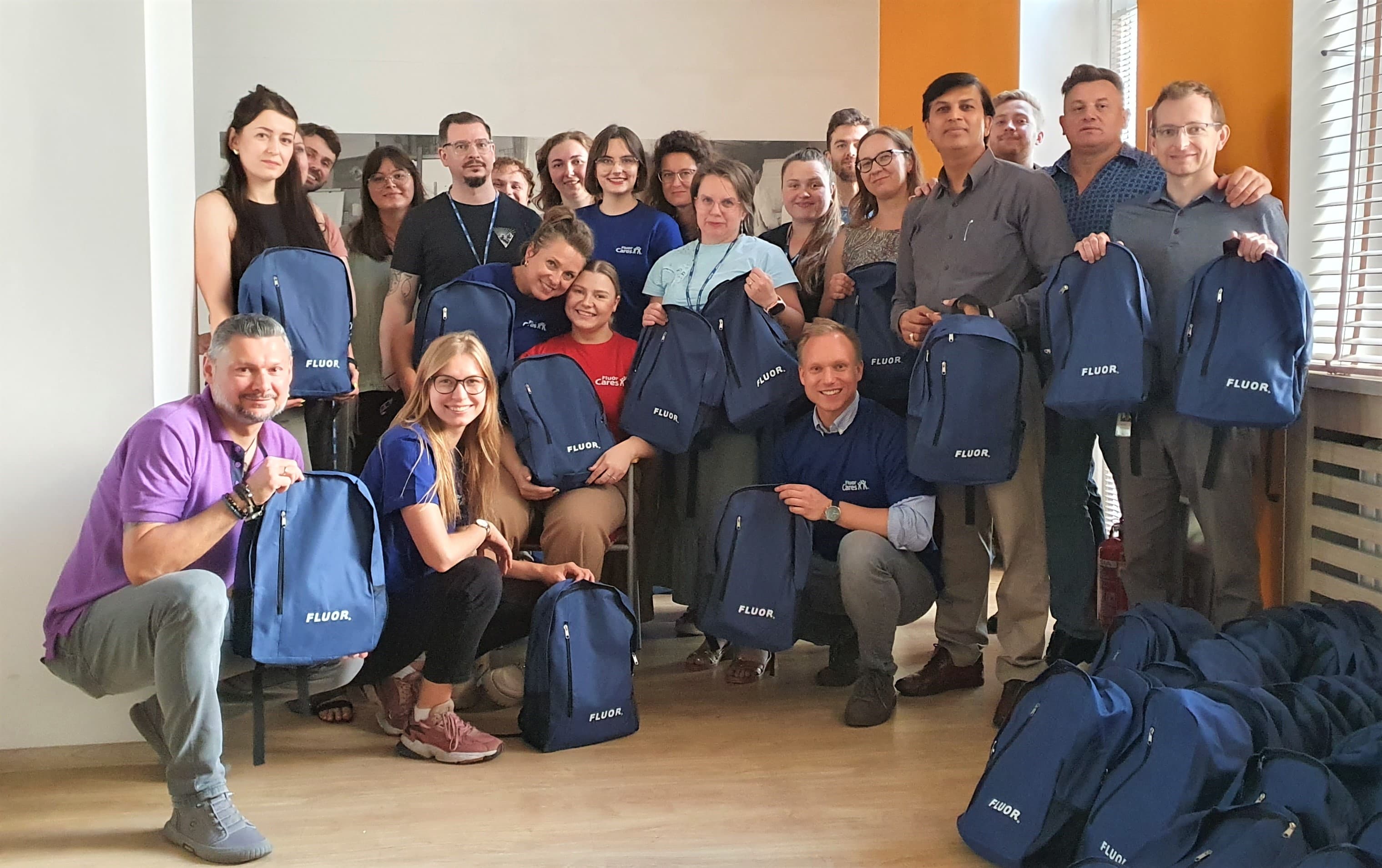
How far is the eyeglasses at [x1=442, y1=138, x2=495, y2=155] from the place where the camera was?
4.12 m

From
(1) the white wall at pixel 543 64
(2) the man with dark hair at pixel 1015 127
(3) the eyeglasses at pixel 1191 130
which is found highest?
(1) the white wall at pixel 543 64

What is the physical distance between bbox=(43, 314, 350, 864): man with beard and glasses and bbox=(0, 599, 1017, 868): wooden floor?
0.66 feet

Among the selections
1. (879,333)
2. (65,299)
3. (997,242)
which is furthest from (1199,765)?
(65,299)

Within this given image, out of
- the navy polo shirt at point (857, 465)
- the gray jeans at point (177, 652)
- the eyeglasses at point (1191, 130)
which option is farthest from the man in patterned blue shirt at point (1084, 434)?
the gray jeans at point (177, 652)

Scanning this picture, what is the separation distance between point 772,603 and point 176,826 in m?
1.71

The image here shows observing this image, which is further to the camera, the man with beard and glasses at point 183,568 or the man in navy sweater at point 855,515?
the man in navy sweater at point 855,515

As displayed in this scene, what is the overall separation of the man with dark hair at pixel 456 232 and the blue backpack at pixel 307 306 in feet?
1.50

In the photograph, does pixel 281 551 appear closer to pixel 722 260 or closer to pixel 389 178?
pixel 722 260

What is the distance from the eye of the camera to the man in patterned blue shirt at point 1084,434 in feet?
12.2

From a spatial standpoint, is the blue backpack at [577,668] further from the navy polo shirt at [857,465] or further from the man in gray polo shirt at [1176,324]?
the man in gray polo shirt at [1176,324]

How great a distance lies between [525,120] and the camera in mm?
6785

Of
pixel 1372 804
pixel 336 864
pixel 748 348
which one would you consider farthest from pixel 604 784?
pixel 1372 804

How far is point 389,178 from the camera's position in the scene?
4.48 metres

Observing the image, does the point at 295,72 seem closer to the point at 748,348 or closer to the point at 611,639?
the point at 748,348
